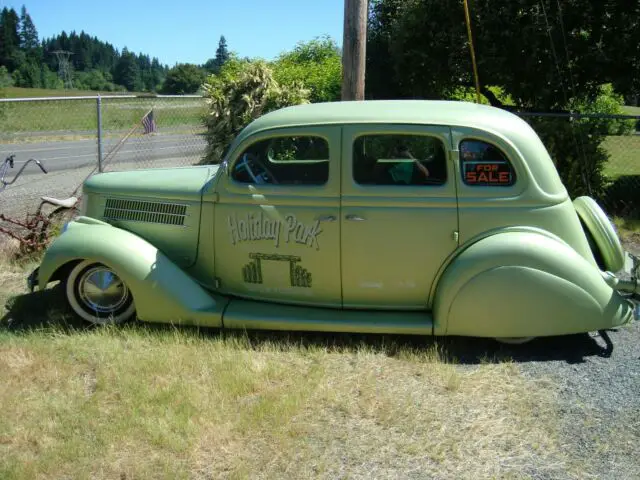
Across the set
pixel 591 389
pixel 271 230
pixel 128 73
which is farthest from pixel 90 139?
pixel 128 73

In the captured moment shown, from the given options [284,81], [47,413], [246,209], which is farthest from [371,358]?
[284,81]

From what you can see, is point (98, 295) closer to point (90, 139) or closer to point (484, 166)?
point (484, 166)

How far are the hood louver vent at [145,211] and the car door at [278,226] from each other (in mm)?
386

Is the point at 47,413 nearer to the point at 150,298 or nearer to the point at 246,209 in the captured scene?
the point at 150,298

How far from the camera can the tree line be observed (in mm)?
60853

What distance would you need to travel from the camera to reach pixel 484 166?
4539mm

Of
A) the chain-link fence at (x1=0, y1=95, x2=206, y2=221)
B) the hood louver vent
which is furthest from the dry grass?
the chain-link fence at (x1=0, y1=95, x2=206, y2=221)

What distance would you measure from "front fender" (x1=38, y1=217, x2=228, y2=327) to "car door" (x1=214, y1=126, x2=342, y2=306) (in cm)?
31

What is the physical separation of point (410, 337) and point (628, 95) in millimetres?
6957

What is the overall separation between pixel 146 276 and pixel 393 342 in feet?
6.56

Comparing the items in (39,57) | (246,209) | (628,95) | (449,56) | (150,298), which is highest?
(39,57)

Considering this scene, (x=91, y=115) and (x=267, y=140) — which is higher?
(x=91, y=115)

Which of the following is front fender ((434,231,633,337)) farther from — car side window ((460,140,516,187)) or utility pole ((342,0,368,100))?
utility pole ((342,0,368,100))

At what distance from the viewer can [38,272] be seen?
500 centimetres
